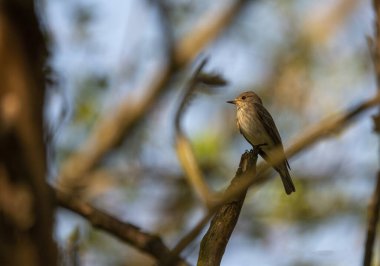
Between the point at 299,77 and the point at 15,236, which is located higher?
the point at 15,236

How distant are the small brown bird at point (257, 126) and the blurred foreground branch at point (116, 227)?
3.40 metres

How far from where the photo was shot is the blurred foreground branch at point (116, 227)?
13.8 feet

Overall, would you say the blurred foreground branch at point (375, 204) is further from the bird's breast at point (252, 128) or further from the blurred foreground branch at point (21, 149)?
the bird's breast at point (252, 128)

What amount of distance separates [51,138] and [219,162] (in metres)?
10.4

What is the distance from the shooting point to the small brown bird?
7.85 m

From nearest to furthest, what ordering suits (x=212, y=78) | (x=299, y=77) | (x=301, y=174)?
(x=212, y=78) < (x=301, y=174) < (x=299, y=77)

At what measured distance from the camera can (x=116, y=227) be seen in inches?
169

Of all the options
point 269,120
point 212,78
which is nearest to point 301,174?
point 269,120

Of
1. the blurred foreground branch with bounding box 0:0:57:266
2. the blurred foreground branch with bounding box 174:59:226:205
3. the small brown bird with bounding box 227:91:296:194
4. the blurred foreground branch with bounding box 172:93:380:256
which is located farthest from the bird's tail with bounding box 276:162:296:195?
the blurred foreground branch with bounding box 0:0:57:266

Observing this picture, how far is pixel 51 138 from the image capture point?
85.0 inches

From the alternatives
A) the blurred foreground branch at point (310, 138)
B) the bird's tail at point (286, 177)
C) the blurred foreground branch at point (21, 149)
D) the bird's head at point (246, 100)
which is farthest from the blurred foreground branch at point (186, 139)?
the bird's head at point (246, 100)

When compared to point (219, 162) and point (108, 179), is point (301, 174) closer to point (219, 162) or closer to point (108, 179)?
point (219, 162)

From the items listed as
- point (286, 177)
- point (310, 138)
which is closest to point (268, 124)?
point (286, 177)

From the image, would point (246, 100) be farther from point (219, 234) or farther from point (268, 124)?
point (219, 234)
